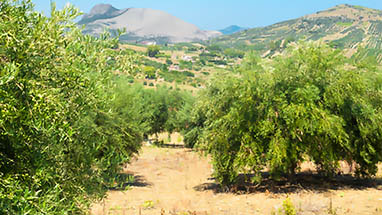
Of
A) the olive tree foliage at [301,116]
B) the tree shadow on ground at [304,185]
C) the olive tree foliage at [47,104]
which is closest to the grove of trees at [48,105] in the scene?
the olive tree foliage at [47,104]

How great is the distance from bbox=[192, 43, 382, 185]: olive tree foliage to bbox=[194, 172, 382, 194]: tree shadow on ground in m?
0.69

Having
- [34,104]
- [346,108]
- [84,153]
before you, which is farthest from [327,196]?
[34,104]

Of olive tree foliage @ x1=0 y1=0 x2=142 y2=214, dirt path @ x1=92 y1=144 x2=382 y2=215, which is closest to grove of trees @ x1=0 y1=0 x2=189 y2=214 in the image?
olive tree foliage @ x1=0 y1=0 x2=142 y2=214

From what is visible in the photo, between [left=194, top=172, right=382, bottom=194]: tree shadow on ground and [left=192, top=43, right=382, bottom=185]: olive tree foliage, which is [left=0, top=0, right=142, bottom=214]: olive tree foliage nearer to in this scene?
[left=192, top=43, right=382, bottom=185]: olive tree foliage

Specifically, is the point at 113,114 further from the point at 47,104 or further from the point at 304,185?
the point at 47,104

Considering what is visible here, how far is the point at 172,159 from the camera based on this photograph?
33.0 m

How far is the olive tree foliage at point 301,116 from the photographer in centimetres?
1431

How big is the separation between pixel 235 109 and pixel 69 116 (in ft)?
35.1

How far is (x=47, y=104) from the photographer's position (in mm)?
4406

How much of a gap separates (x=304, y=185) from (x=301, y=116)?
11.2ft

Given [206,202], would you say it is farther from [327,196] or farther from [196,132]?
[196,132]

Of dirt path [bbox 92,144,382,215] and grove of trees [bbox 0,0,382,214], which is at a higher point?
grove of trees [bbox 0,0,382,214]

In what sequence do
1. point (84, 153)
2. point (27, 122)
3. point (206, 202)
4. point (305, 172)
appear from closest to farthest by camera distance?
1. point (27, 122)
2. point (84, 153)
3. point (206, 202)
4. point (305, 172)

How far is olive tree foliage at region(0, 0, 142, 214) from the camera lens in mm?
4097
